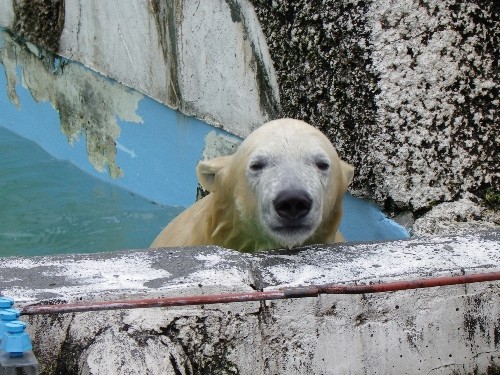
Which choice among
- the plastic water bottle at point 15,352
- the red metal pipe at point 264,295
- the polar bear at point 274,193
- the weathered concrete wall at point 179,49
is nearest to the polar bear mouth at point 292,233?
the polar bear at point 274,193

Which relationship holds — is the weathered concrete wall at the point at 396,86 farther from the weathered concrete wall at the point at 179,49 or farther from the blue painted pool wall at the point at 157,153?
the blue painted pool wall at the point at 157,153

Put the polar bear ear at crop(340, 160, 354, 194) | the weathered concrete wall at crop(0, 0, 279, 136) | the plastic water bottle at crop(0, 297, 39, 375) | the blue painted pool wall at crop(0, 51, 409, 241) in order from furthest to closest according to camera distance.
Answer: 1. the blue painted pool wall at crop(0, 51, 409, 241)
2. the weathered concrete wall at crop(0, 0, 279, 136)
3. the polar bear ear at crop(340, 160, 354, 194)
4. the plastic water bottle at crop(0, 297, 39, 375)

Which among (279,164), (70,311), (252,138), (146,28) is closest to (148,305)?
(70,311)

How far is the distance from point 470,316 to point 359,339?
324 mm

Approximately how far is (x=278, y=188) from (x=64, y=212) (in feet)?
10.7

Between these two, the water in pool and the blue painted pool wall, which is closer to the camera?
the blue painted pool wall

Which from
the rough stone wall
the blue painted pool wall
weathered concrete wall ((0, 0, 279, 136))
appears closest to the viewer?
the rough stone wall

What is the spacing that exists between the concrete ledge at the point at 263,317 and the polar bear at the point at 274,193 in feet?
1.20

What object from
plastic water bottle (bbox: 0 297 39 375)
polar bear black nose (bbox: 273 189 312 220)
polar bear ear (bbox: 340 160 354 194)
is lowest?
plastic water bottle (bbox: 0 297 39 375)

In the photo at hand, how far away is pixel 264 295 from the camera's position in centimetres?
225

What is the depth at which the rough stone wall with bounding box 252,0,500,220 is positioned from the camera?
3941 mm

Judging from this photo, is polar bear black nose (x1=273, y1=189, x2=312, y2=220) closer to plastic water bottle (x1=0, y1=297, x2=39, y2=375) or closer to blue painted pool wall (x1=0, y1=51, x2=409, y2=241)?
plastic water bottle (x1=0, y1=297, x2=39, y2=375)

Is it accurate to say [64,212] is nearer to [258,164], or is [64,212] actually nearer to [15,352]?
[258,164]

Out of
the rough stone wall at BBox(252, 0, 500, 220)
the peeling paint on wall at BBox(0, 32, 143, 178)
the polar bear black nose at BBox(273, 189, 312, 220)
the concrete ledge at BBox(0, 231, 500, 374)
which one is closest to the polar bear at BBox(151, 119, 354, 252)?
the polar bear black nose at BBox(273, 189, 312, 220)
